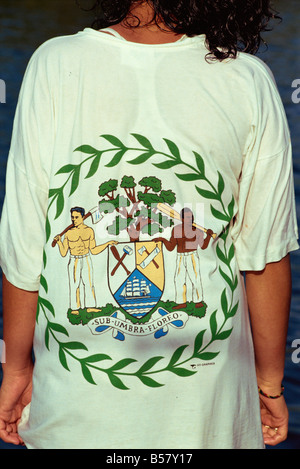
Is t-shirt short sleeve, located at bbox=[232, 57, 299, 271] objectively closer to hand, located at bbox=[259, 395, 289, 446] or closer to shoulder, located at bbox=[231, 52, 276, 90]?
shoulder, located at bbox=[231, 52, 276, 90]

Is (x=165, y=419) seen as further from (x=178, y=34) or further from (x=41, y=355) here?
(x=178, y=34)

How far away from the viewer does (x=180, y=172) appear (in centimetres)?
151

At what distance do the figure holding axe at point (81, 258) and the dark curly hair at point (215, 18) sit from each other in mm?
384

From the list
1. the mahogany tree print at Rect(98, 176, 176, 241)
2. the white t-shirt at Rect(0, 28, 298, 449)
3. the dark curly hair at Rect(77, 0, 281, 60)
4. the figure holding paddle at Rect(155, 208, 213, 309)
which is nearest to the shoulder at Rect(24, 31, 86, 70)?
the white t-shirt at Rect(0, 28, 298, 449)

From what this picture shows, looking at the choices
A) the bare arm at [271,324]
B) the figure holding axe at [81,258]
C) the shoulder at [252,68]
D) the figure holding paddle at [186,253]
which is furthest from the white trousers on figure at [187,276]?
the shoulder at [252,68]

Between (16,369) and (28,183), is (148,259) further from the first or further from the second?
(16,369)

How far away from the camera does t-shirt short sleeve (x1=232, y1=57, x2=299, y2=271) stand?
1.60 meters

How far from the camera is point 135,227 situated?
1.52 meters

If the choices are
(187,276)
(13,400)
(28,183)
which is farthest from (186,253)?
(13,400)

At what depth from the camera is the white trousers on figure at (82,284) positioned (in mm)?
1511

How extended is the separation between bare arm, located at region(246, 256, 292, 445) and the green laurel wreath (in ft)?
0.56

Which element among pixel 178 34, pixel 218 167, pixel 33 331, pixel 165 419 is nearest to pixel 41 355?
pixel 33 331

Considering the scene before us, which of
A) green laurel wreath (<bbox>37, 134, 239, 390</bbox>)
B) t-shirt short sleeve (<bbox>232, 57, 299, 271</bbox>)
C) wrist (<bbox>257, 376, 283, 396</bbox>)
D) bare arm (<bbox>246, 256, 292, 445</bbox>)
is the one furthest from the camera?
wrist (<bbox>257, 376, 283, 396</bbox>)
